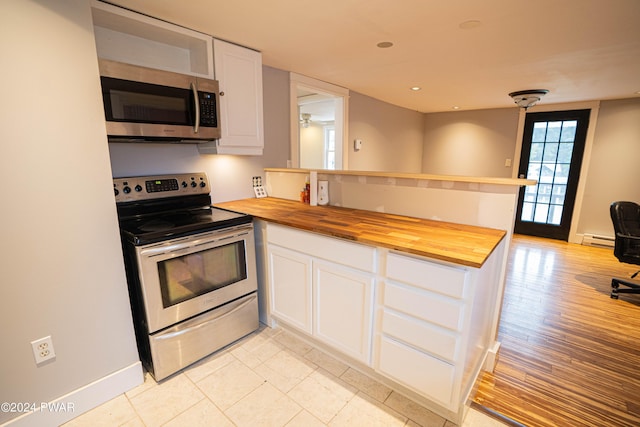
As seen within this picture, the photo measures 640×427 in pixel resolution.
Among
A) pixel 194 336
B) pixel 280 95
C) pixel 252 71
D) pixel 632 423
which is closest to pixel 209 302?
pixel 194 336

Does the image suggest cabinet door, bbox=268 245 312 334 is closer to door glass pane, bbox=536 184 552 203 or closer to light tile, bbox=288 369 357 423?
light tile, bbox=288 369 357 423

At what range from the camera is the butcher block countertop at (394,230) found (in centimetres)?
140

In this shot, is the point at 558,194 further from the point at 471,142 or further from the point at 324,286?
the point at 324,286

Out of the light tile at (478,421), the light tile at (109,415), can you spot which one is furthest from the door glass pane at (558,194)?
the light tile at (109,415)

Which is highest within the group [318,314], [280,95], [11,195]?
[280,95]

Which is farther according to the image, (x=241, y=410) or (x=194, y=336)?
(x=194, y=336)

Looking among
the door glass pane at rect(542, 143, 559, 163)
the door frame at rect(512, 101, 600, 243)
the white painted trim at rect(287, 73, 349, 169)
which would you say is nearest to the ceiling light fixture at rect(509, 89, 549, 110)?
the door frame at rect(512, 101, 600, 243)

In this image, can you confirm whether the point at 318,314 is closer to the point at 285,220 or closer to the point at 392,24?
the point at 285,220

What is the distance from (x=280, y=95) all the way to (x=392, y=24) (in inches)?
55.6

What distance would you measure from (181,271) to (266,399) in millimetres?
912

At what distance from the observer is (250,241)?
2.17 meters

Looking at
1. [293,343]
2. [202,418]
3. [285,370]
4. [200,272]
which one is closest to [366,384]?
[285,370]

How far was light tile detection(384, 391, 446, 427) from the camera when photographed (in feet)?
5.12

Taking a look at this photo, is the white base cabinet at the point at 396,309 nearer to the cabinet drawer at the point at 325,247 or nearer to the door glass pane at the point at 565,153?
the cabinet drawer at the point at 325,247
